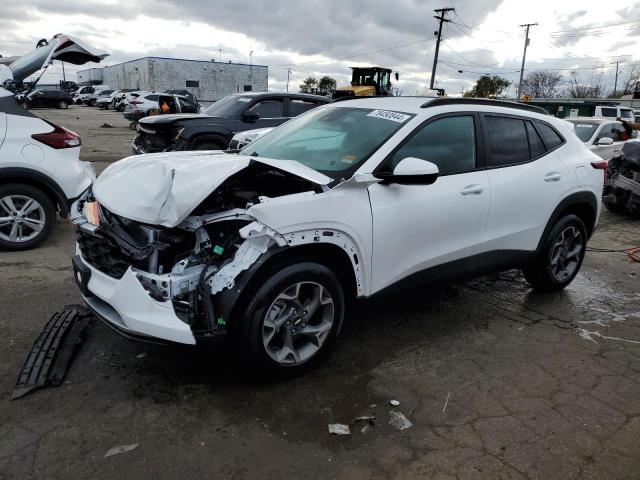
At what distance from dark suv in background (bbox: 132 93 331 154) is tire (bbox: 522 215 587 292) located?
19.6 feet

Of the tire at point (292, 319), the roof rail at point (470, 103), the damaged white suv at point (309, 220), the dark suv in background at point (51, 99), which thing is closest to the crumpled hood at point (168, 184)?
the damaged white suv at point (309, 220)

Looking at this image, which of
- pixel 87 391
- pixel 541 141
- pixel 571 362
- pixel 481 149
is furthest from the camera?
pixel 541 141

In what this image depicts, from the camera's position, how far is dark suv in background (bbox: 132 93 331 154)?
349 inches

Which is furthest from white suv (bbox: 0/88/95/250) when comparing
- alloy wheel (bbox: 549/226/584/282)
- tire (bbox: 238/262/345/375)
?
alloy wheel (bbox: 549/226/584/282)

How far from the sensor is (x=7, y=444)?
2.58 metres

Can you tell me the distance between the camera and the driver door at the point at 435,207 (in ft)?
11.1

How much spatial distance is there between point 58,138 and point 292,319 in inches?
160

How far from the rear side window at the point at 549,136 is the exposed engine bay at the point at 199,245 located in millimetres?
2509

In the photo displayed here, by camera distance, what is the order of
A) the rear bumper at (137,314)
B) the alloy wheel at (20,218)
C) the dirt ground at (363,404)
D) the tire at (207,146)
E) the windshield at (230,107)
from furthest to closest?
the windshield at (230,107)
the tire at (207,146)
the alloy wheel at (20,218)
the rear bumper at (137,314)
the dirt ground at (363,404)

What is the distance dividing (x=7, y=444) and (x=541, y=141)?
4491 mm

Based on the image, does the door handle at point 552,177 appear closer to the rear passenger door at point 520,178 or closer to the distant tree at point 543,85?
the rear passenger door at point 520,178

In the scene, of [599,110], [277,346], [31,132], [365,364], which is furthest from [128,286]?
[599,110]

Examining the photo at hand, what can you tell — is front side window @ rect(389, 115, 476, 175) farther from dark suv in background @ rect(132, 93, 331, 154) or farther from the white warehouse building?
the white warehouse building

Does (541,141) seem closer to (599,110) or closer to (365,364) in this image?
(365,364)
